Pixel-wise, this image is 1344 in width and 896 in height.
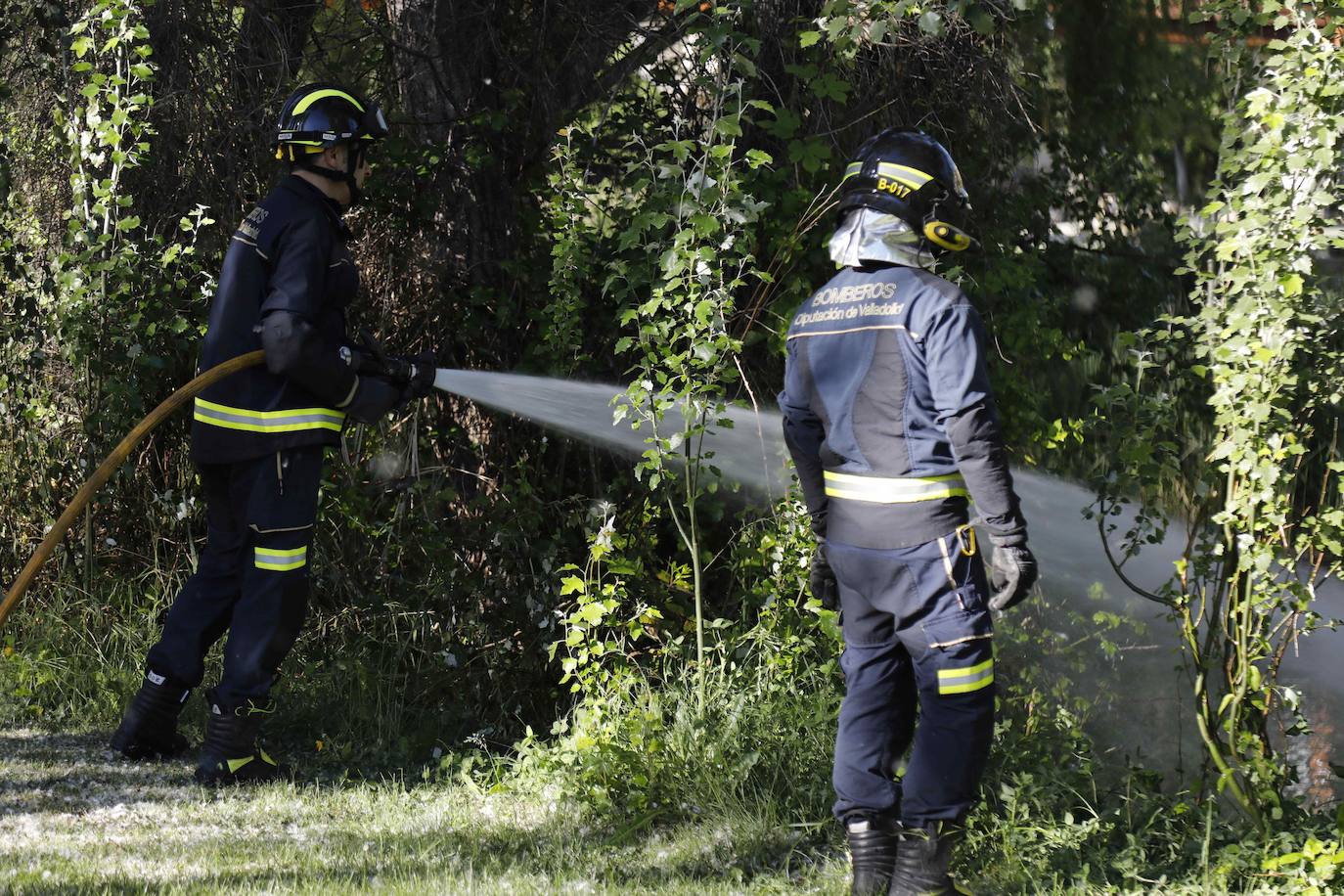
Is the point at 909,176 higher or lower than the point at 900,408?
higher

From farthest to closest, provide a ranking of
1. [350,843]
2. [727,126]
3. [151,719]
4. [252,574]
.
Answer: [151,719], [252,574], [727,126], [350,843]

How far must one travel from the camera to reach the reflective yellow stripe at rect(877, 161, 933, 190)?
327 centimetres

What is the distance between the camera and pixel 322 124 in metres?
4.21

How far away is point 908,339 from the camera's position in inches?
125

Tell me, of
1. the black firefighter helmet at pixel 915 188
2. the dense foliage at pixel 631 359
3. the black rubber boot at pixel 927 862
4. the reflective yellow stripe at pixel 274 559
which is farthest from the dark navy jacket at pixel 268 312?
the black rubber boot at pixel 927 862

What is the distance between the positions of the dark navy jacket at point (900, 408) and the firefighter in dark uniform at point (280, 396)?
64.2 inches

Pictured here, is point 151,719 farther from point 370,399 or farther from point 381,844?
point 370,399

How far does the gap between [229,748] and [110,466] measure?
1105 mm

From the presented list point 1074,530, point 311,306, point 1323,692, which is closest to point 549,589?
point 311,306

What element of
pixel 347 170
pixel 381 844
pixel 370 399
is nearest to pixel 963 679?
pixel 381 844

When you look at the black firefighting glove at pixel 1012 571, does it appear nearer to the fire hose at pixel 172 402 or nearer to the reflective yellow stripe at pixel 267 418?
the fire hose at pixel 172 402

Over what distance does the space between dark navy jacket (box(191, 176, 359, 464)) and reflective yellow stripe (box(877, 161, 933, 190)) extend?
189 centimetres

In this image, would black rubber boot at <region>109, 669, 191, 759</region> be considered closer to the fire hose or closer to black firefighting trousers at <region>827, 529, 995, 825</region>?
the fire hose

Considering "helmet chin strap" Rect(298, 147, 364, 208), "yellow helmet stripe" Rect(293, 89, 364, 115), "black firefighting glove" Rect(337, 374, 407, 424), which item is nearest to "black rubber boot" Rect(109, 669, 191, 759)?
"black firefighting glove" Rect(337, 374, 407, 424)
